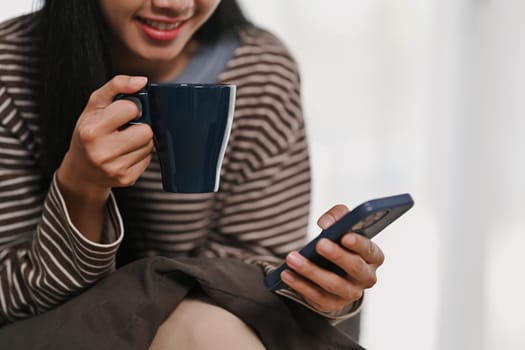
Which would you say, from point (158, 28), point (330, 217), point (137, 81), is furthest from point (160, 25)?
point (330, 217)

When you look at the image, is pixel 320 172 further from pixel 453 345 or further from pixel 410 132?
pixel 453 345

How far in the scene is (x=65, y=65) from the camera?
115 cm

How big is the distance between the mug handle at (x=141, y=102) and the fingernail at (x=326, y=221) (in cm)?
22

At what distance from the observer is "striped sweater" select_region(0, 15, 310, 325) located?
1173 mm

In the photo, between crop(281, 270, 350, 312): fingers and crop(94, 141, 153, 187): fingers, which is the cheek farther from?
crop(281, 270, 350, 312): fingers

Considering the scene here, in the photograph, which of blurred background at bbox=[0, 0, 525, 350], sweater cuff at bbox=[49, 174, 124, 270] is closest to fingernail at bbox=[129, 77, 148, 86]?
sweater cuff at bbox=[49, 174, 124, 270]

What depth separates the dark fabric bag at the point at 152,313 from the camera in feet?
3.20

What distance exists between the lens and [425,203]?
2189mm

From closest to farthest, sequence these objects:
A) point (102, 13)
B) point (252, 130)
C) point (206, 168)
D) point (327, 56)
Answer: point (206, 168)
point (102, 13)
point (252, 130)
point (327, 56)

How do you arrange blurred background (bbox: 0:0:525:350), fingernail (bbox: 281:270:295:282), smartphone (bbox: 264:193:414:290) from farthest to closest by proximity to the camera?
blurred background (bbox: 0:0:525:350) < fingernail (bbox: 281:270:295:282) < smartphone (bbox: 264:193:414:290)

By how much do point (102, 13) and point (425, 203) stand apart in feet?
4.03

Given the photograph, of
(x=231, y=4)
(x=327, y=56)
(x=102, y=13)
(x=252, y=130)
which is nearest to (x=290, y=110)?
(x=252, y=130)

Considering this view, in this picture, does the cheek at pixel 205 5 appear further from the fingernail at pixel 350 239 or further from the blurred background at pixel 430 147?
the blurred background at pixel 430 147

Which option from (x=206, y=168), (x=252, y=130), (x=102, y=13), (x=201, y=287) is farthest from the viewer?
(x=252, y=130)
